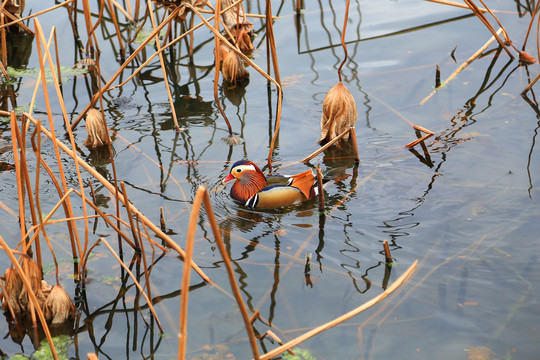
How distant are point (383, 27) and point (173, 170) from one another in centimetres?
460

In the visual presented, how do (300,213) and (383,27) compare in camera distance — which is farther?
(383,27)

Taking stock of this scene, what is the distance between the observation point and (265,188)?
575 centimetres

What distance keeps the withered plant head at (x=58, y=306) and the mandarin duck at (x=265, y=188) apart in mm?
2094

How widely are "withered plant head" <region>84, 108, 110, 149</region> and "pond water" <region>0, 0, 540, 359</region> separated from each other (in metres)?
0.16

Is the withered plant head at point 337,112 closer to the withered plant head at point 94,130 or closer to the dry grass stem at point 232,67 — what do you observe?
the dry grass stem at point 232,67

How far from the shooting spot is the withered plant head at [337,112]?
6.34 m

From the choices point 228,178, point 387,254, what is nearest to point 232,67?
point 228,178

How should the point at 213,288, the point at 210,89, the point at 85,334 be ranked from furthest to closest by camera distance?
the point at 210,89 < the point at 213,288 < the point at 85,334

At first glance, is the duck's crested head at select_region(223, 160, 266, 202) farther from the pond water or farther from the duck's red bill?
the pond water

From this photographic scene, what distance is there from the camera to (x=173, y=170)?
638 centimetres

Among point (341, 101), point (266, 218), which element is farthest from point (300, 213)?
point (341, 101)

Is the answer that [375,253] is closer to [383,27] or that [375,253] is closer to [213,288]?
[213,288]

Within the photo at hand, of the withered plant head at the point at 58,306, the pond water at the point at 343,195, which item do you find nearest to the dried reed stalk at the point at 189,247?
the pond water at the point at 343,195

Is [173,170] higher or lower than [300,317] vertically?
higher
